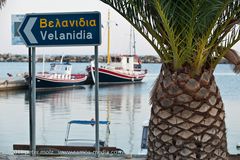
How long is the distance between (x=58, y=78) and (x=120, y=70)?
14.5 m

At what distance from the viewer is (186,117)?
5.66 metres

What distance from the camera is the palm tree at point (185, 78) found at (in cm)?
553

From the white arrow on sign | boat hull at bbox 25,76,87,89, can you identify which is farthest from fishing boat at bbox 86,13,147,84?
the white arrow on sign

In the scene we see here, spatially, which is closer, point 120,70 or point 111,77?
point 111,77

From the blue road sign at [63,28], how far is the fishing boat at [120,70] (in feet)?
208

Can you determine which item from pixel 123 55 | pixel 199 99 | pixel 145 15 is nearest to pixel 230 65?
pixel 199 99

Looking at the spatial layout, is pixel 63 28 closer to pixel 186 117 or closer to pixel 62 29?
pixel 62 29

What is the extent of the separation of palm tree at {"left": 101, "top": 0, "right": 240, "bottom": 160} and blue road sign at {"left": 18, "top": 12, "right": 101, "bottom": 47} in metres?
1.95

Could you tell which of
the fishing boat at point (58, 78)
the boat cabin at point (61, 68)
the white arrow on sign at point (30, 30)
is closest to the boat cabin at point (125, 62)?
the fishing boat at point (58, 78)

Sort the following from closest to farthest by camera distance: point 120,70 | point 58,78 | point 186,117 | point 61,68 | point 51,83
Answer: point 186,117
point 51,83
point 58,78
point 61,68
point 120,70

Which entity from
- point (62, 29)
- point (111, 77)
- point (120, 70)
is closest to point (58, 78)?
point (111, 77)

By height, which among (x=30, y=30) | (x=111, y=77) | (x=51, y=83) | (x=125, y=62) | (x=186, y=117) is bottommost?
(x=111, y=77)

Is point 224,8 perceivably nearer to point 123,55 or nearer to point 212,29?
point 212,29

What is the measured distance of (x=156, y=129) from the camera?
5852 millimetres
